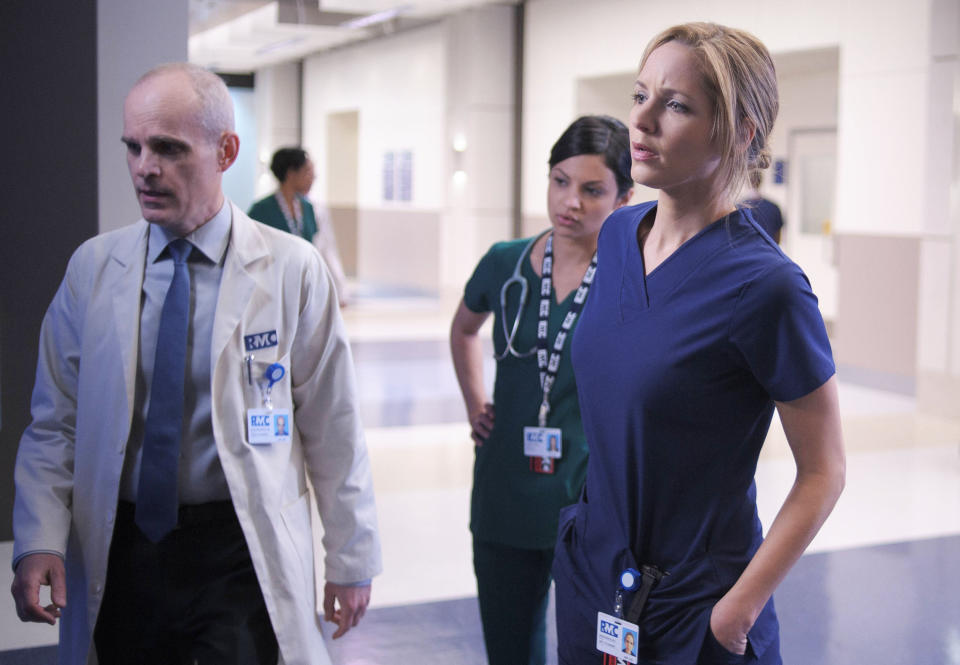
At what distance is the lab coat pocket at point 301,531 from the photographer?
220 cm

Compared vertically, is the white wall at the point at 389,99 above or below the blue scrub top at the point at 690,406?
above

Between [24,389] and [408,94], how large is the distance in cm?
1540

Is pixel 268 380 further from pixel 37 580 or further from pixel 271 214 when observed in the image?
pixel 271 214

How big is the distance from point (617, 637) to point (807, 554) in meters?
3.79

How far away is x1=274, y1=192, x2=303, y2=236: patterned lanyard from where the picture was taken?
784 cm

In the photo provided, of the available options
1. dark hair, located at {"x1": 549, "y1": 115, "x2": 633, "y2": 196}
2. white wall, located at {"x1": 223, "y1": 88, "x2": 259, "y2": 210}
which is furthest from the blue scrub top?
white wall, located at {"x1": 223, "y1": 88, "x2": 259, "y2": 210}

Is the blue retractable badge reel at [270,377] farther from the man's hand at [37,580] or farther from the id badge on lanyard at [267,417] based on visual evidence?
the man's hand at [37,580]

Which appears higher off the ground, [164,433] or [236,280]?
[236,280]

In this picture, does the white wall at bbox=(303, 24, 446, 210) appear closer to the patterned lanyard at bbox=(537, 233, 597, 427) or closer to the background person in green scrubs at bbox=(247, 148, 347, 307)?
the background person in green scrubs at bbox=(247, 148, 347, 307)

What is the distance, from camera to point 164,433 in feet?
6.86

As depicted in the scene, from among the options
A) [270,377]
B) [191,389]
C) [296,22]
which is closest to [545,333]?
[270,377]

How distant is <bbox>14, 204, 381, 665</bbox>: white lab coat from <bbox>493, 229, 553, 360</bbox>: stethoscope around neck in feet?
2.32

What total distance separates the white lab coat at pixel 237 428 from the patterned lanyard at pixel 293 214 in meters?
5.60

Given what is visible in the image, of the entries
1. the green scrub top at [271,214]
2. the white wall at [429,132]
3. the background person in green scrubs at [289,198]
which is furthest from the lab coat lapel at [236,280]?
the white wall at [429,132]
